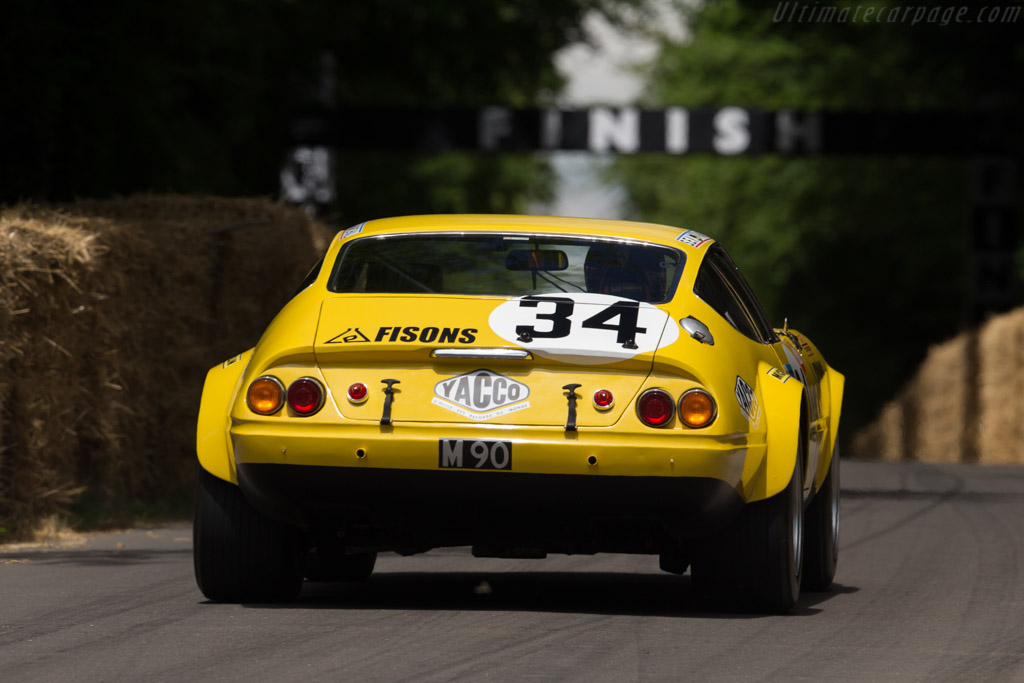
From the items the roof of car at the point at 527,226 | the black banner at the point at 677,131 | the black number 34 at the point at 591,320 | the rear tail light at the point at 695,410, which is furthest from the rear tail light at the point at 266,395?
the black banner at the point at 677,131

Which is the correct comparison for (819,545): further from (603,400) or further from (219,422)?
(219,422)

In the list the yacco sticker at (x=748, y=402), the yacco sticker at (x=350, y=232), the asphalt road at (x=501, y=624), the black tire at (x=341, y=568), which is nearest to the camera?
the asphalt road at (x=501, y=624)

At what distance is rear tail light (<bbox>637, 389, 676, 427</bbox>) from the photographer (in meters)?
7.39

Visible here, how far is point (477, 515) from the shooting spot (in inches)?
300

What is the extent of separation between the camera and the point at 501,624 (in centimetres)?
758

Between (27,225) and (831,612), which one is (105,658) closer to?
(831,612)

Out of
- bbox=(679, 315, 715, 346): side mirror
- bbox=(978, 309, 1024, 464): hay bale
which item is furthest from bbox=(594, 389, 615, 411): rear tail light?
bbox=(978, 309, 1024, 464): hay bale

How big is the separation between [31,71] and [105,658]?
10.3 metres

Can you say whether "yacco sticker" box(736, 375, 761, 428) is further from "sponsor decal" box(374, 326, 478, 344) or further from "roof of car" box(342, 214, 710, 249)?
"sponsor decal" box(374, 326, 478, 344)

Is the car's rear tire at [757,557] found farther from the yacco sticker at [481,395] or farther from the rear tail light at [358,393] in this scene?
the rear tail light at [358,393]

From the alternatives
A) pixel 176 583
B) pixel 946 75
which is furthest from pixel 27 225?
pixel 946 75

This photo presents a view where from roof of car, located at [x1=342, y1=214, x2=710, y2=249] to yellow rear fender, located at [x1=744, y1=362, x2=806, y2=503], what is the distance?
0.72 meters

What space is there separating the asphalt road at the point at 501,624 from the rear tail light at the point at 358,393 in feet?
2.79

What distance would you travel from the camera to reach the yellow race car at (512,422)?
24.3 feet
